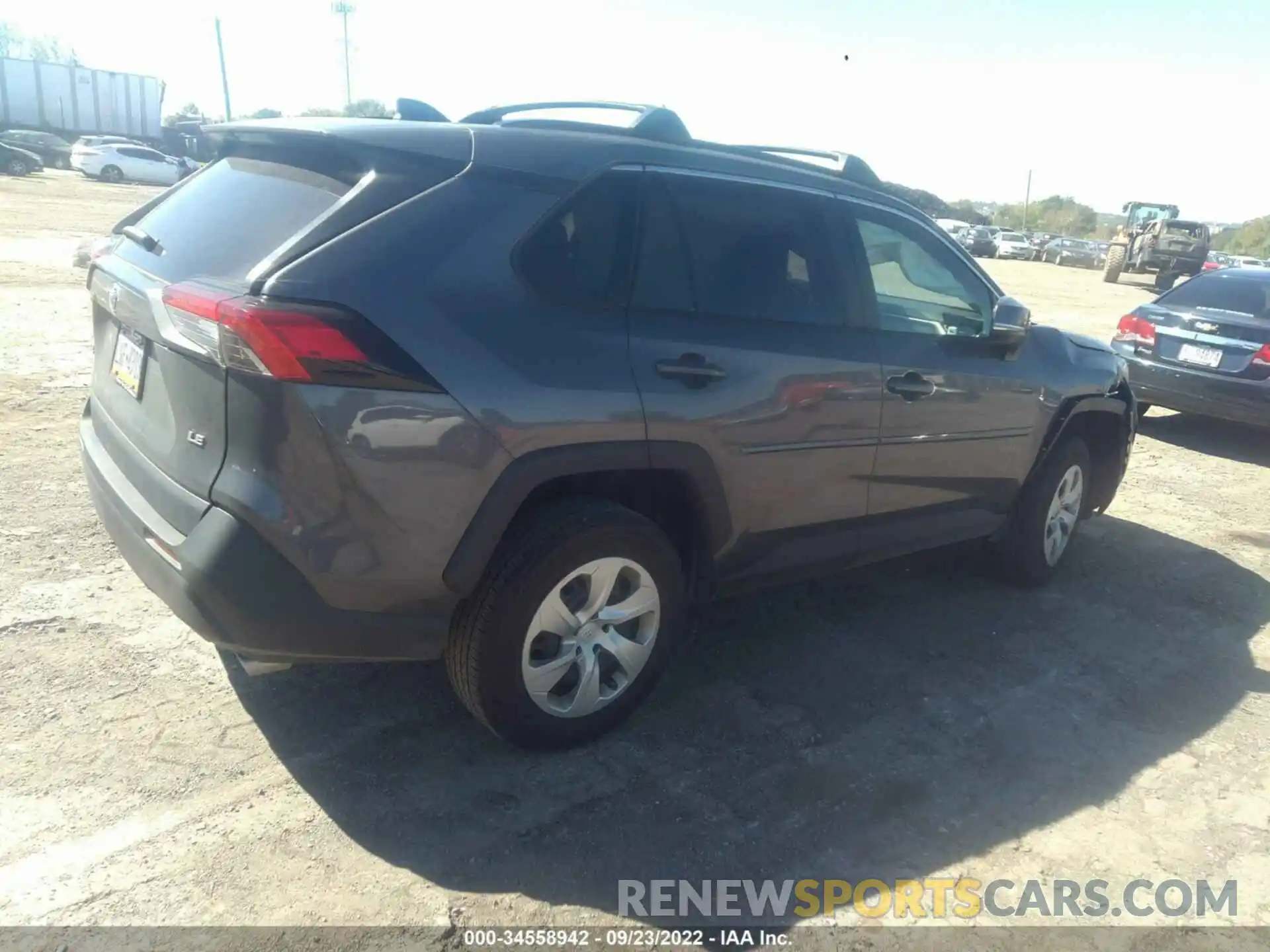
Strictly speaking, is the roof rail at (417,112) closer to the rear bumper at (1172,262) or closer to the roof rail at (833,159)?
the roof rail at (833,159)

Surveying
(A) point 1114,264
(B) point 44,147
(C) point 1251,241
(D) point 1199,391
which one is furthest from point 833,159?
(C) point 1251,241

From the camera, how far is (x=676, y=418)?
309 centimetres

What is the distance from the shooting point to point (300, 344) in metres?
2.47

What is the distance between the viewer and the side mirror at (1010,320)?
413 cm

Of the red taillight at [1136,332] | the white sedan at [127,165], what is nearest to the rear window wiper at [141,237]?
the red taillight at [1136,332]

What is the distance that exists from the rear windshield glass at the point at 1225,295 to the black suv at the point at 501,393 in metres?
6.01

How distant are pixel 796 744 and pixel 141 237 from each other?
2726 millimetres

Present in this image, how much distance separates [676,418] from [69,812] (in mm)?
2031

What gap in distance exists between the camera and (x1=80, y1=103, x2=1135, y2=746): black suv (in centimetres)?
255

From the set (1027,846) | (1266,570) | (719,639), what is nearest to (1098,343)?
(1266,570)

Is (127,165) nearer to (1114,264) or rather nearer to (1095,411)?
(1114,264)

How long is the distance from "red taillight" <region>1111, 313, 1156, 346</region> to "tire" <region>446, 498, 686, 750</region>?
708 centimetres

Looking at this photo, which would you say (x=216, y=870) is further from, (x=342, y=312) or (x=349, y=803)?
(x=342, y=312)

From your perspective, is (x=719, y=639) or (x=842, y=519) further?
(x=719, y=639)
